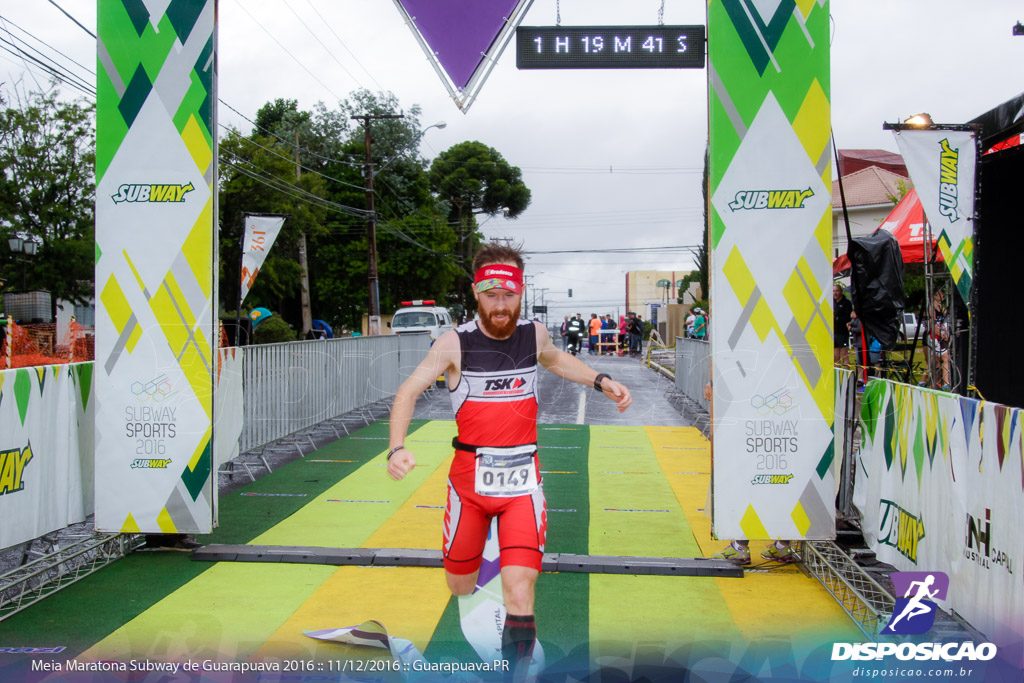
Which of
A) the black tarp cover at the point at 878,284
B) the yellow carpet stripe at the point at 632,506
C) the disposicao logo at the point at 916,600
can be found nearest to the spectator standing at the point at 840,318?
the black tarp cover at the point at 878,284

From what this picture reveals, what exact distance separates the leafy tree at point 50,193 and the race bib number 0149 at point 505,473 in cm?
2643

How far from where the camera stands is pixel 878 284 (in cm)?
833

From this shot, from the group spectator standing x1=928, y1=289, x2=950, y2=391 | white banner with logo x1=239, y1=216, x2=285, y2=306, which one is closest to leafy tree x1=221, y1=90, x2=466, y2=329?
white banner with logo x1=239, y1=216, x2=285, y2=306

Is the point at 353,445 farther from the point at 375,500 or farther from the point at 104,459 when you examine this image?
the point at 104,459

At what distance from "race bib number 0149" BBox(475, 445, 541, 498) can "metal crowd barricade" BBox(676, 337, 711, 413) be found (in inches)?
403

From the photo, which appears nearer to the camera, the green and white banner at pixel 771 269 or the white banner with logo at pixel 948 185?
the green and white banner at pixel 771 269

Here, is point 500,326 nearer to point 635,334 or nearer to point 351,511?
point 351,511

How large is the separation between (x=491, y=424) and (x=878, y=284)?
19.2ft

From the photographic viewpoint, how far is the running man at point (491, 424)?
3875 mm

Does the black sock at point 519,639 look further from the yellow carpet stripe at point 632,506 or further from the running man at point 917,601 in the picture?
the yellow carpet stripe at point 632,506

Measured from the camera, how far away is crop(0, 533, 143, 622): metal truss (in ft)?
18.1

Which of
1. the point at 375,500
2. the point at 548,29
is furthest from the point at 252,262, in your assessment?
the point at 548,29

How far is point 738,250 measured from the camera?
596 centimetres

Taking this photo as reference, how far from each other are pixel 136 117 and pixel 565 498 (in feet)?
18.2
